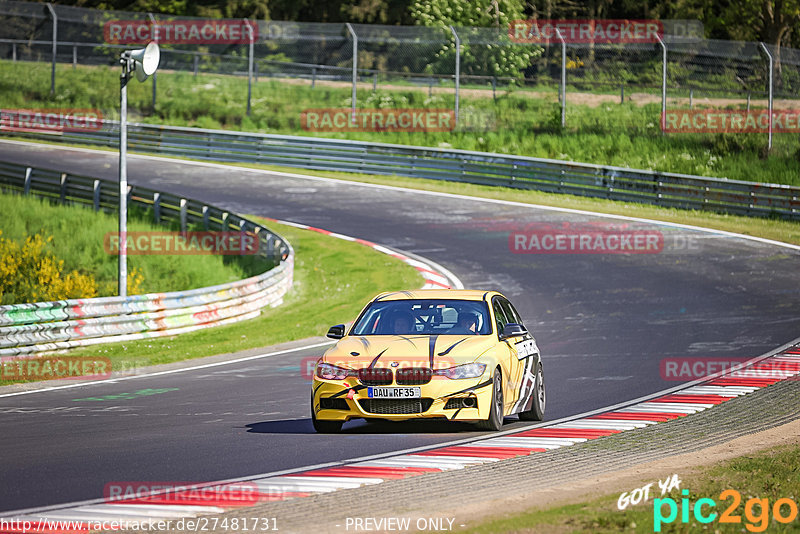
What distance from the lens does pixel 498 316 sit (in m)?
12.1

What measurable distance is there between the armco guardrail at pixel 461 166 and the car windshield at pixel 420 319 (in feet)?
68.4

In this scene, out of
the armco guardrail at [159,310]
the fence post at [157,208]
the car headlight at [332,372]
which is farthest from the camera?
the fence post at [157,208]

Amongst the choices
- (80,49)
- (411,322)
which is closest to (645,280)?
(411,322)

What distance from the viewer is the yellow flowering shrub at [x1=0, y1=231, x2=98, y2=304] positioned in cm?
2239

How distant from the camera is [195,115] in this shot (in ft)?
154

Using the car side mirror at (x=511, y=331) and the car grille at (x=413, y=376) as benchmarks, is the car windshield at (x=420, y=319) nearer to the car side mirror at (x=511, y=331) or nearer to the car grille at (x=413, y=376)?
the car side mirror at (x=511, y=331)

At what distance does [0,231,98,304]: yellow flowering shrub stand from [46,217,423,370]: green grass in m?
3.45

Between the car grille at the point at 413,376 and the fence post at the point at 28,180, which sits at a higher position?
the car grille at the point at 413,376

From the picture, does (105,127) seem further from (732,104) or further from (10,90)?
(732,104)
